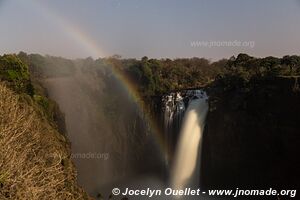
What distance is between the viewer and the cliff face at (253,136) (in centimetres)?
1978

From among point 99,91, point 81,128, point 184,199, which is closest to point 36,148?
point 184,199

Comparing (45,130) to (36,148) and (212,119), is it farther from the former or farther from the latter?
(212,119)

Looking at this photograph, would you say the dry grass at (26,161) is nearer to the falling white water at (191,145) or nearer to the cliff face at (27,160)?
the cliff face at (27,160)

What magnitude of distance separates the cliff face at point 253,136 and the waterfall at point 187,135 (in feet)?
1.56

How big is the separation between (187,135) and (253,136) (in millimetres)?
4208

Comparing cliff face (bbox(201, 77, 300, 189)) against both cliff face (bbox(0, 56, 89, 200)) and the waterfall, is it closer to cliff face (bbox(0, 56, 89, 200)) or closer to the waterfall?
the waterfall

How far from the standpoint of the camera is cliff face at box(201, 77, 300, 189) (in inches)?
779

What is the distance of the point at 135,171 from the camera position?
27672 mm

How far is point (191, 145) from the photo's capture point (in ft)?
81.8

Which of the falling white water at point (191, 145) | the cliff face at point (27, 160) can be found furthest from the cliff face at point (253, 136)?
the cliff face at point (27, 160)

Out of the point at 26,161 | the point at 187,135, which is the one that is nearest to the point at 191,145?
the point at 187,135

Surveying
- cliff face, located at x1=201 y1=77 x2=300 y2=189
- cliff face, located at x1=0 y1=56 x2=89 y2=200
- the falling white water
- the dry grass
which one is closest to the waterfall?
the falling white water

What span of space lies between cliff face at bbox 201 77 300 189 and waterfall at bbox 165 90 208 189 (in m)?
0.47

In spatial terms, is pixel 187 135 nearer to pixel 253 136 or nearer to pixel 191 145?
pixel 191 145
